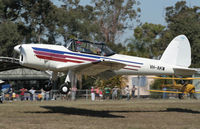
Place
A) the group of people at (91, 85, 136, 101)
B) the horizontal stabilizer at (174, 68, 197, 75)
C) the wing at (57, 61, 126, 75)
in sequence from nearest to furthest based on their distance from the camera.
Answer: the wing at (57, 61, 126, 75) < the horizontal stabilizer at (174, 68, 197, 75) < the group of people at (91, 85, 136, 101)

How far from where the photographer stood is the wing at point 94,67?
1407 cm

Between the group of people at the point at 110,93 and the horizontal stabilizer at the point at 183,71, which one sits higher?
the horizontal stabilizer at the point at 183,71

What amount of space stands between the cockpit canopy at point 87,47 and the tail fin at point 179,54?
3.72m

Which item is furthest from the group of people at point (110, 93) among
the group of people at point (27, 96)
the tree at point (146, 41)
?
the tree at point (146, 41)

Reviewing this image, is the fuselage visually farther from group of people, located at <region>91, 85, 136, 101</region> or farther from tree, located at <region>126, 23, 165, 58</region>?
tree, located at <region>126, 23, 165, 58</region>

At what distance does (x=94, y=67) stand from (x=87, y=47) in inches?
53.3

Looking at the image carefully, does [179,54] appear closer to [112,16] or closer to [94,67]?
[94,67]

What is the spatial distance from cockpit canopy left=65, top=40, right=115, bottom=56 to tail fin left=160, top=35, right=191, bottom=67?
12.2 feet

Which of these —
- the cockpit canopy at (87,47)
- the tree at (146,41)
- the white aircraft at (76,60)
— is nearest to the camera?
the white aircraft at (76,60)

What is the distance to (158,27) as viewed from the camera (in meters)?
63.3

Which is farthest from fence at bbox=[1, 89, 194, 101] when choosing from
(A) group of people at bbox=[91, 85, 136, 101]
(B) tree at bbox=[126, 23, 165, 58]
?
(B) tree at bbox=[126, 23, 165, 58]

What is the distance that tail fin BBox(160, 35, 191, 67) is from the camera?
17.8 meters

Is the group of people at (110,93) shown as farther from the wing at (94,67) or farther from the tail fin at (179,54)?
the wing at (94,67)

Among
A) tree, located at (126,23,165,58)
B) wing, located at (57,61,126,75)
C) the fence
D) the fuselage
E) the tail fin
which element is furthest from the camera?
tree, located at (126,23,165,58)
